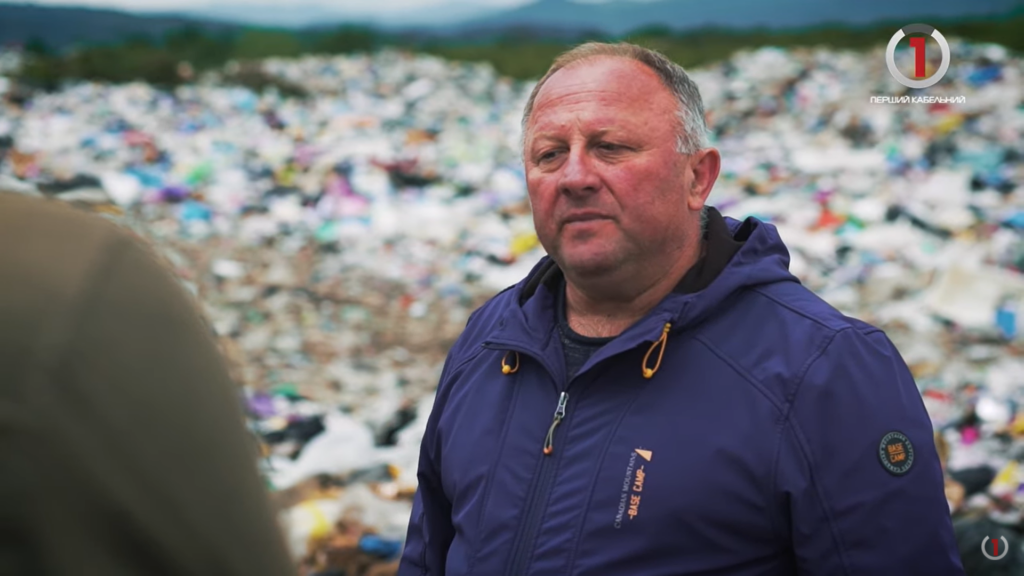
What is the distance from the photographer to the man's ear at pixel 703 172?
7.54 feet

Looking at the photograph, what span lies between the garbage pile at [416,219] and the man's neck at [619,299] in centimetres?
89

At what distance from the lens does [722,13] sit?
61.0 feet

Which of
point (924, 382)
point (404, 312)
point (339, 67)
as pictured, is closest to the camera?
point (924, 382)

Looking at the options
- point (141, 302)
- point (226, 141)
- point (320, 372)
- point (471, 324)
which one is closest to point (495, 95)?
point (226, 141)

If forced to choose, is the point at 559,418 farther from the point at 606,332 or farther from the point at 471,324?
the point at 471,324

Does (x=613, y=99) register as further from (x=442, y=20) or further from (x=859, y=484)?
(x=442, y=20)

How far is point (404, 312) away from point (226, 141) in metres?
5.68

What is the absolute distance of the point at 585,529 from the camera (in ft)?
6.25

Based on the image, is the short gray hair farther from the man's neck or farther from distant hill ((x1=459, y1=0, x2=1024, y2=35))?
distant hill ((x1=459, y1=0, x2=1024, y2=35))

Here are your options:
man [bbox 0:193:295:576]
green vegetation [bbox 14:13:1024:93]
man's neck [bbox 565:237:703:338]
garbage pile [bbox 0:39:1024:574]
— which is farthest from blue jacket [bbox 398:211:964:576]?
green vegetation [bbox 14:13:1024:93]

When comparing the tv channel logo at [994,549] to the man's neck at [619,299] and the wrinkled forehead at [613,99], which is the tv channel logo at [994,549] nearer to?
the man's neck at [619,299]

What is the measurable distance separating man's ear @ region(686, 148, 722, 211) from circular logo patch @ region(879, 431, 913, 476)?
2.33 feet

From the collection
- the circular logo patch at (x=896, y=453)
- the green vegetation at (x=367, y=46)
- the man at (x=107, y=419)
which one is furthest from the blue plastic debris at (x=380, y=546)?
the green vegetation at (x=367, y=46)

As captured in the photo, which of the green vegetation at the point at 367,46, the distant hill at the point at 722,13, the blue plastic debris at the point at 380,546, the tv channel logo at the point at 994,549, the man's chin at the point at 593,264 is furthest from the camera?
the green vegetation at the point at 367,46
